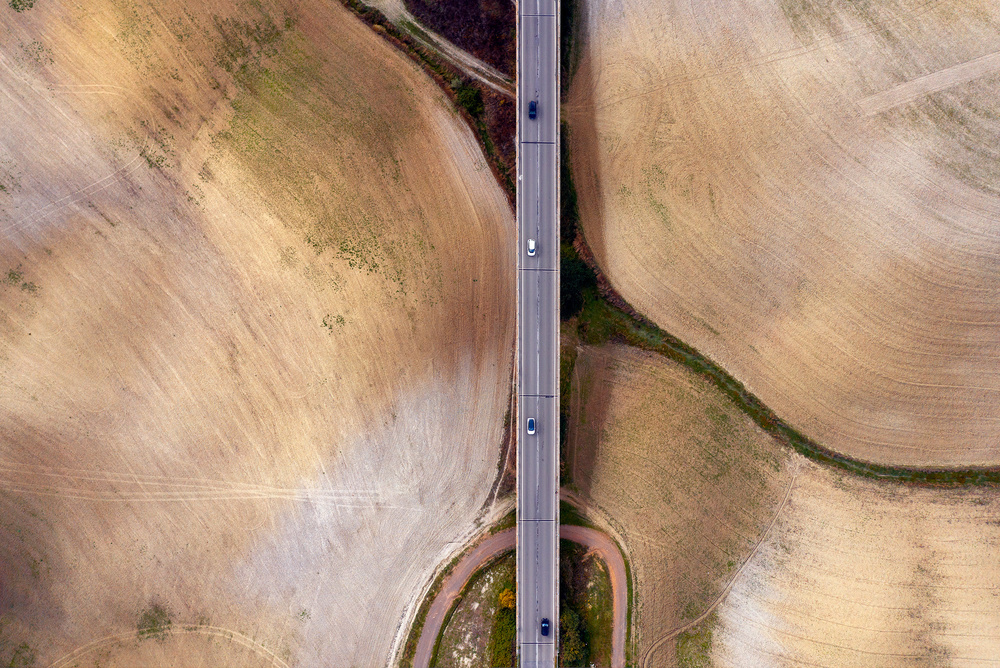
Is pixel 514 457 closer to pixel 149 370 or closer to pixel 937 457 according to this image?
pixel 149 370

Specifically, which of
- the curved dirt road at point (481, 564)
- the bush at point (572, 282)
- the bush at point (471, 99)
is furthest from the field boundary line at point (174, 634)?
the bush at point (471, 99)

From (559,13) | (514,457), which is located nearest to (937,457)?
(514,457)

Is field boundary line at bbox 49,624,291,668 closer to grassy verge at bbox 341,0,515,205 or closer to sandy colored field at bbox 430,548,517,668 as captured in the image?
sandy colored field at bbox 430,548,517,668

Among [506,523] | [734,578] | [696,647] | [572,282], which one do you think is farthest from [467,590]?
[572,282]

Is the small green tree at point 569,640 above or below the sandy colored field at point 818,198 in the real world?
below

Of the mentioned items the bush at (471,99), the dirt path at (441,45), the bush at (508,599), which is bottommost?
the bush at (508,599)

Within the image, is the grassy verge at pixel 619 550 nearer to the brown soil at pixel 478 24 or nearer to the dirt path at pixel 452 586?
the dirt path at pixel 452 586
